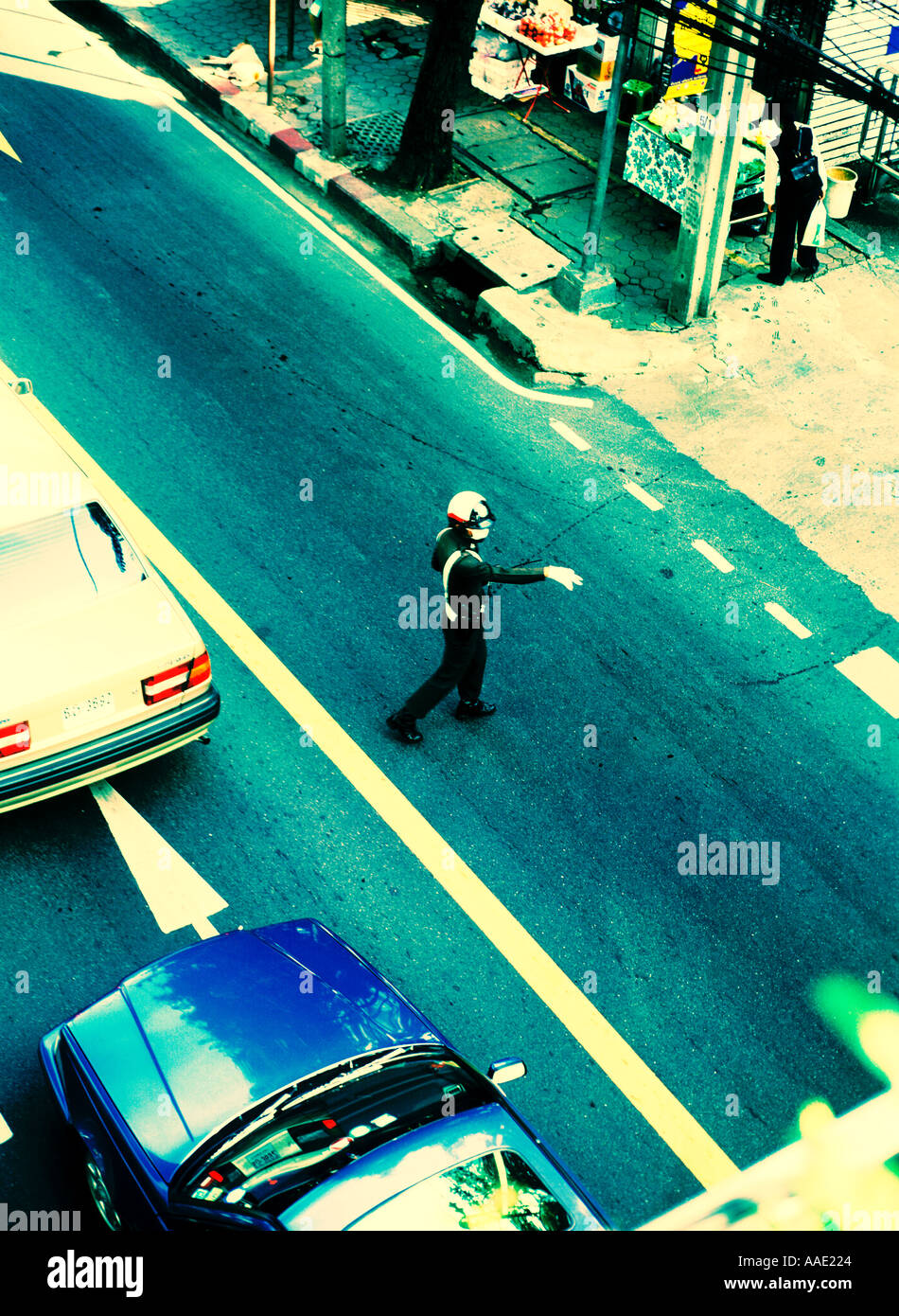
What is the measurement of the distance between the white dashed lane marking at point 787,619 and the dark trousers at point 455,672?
97.0 inches

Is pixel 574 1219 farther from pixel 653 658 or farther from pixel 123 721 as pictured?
pixel 653 658

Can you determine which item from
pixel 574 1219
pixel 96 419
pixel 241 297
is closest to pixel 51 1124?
pixel 574 1219

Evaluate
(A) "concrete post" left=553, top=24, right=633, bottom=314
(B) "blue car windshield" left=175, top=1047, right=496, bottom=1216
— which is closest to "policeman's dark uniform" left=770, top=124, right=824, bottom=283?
(A) "concrete post" left=553, top=24, right=633, bottom=314

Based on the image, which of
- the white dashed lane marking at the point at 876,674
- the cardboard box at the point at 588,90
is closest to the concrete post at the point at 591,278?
the cardboard box at the point at 588,90

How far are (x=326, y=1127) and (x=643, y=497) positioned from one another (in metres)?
6.18

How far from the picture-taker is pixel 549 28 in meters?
13.3

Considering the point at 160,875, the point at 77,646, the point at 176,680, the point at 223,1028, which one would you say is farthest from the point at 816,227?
the point at 223,1028

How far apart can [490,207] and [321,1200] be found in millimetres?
10794

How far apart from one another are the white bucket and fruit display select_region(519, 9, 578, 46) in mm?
3111

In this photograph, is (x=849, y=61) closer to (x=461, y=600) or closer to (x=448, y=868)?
(x=461, y=600)

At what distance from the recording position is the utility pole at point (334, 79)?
12656 mm

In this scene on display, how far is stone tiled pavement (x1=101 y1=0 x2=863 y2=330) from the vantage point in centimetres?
1269

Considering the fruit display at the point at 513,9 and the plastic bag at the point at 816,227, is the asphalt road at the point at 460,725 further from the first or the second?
the fruit display at the point at 513,9

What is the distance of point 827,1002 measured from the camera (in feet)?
22.3
